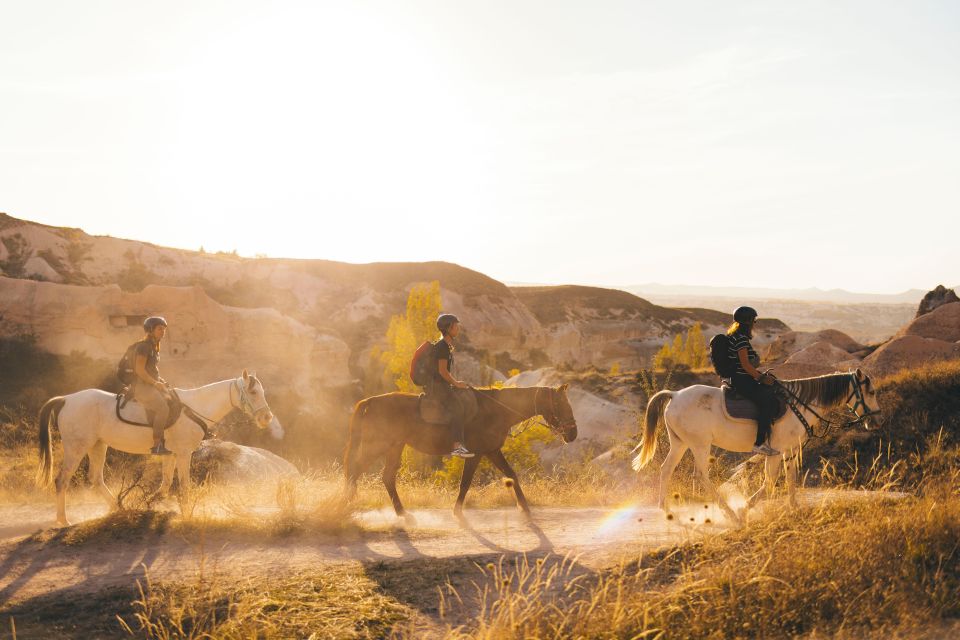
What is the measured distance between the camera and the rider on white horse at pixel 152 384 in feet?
32.0

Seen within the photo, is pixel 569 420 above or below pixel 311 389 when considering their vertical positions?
above

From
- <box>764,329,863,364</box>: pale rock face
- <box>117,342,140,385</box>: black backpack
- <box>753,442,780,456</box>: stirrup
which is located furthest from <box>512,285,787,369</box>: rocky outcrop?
<box>117,342,140,385</box>: black backpack

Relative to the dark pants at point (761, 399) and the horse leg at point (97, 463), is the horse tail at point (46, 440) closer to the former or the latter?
the horse leg at point (97, 463)

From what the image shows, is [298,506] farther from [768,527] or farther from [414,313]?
[414,313]

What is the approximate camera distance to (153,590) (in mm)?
6012

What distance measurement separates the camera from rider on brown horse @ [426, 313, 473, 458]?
956 centimetres

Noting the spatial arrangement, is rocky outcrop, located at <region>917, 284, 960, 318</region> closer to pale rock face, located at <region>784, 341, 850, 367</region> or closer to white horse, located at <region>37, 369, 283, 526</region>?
pale rock face, located at <region>784, 341, 850, 367</region>

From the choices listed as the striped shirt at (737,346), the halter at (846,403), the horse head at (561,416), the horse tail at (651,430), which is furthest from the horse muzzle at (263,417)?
the halter at (846,403)

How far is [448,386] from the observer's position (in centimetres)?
972

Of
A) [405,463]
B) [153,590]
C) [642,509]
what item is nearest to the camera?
[153,590]

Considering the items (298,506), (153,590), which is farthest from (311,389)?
(153,590)

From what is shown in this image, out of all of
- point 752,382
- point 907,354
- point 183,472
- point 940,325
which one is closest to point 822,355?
point 940,325

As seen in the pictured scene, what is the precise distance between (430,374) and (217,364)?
96.8 feet

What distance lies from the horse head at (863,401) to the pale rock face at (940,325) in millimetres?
20003
